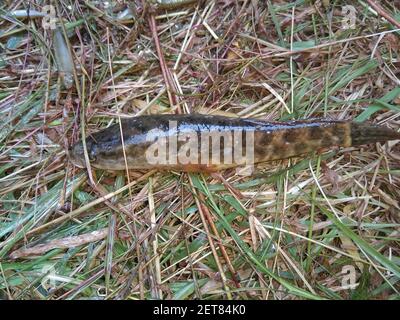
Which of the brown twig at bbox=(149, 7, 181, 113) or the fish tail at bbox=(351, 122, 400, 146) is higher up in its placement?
the brown twig at bbox=(149, 7, 181, 113)

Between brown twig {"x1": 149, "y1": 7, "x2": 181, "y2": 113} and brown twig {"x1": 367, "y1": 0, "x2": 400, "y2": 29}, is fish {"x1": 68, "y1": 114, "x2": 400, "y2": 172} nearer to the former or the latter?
brown twig {"x1": 149, "y1": 7, "x2": 181, "y2": 113}

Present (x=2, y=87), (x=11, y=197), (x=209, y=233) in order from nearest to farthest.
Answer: (x=209, y=233) → (x=11, y=197) → (x=2, y=87)

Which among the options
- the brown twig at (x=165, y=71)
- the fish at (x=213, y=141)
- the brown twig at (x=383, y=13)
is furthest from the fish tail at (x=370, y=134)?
the brown twig at (x=165, y=71)

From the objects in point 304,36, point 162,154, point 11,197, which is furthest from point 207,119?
point 11,197

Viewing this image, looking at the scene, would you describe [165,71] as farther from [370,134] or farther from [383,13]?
[383,13]

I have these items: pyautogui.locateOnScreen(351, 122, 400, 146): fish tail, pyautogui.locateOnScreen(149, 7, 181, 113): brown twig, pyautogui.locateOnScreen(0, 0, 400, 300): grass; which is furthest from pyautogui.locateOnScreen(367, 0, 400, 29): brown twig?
pyautogui.locateOnScreen(149, 7, 181, 113): brown twig

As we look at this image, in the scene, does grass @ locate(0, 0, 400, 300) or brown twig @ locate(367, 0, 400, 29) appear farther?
brown twig @ locate(367, 0, 400, 29)

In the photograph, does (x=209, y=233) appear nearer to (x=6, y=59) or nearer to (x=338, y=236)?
(x=338, y=236)
